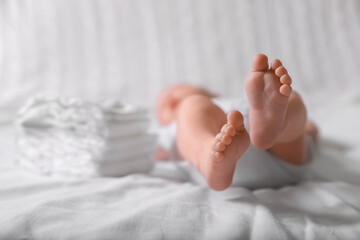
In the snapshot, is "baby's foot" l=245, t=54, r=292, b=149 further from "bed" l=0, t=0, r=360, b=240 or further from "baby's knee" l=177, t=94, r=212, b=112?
"bed" l=0, t=0, r=360, b=240

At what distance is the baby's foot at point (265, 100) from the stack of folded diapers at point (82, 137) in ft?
1.05

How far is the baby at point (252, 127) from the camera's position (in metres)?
0.59

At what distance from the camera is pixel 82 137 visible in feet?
2.77

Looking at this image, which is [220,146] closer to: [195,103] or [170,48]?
[195,103]

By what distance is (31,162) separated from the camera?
35.2 inches

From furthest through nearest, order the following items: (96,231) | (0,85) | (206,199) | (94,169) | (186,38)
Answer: (186,38) < (0,85) < (94,169) < (206,199) < (96,231)

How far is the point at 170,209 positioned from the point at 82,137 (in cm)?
32

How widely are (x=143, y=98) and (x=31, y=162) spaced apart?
2.42 feet

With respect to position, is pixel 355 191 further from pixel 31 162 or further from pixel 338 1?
pixel 338 1

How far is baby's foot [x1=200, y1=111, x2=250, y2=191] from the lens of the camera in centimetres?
59

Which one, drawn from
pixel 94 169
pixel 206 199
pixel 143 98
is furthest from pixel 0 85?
pixel 206 199

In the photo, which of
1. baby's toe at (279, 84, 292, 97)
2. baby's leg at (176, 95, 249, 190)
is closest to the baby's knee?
baby's leg at (176, 95, 249, 190)

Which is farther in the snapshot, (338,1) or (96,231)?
(338,1)

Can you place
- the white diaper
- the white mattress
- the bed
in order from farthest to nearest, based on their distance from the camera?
the bed → the white diaper → the white mattress
